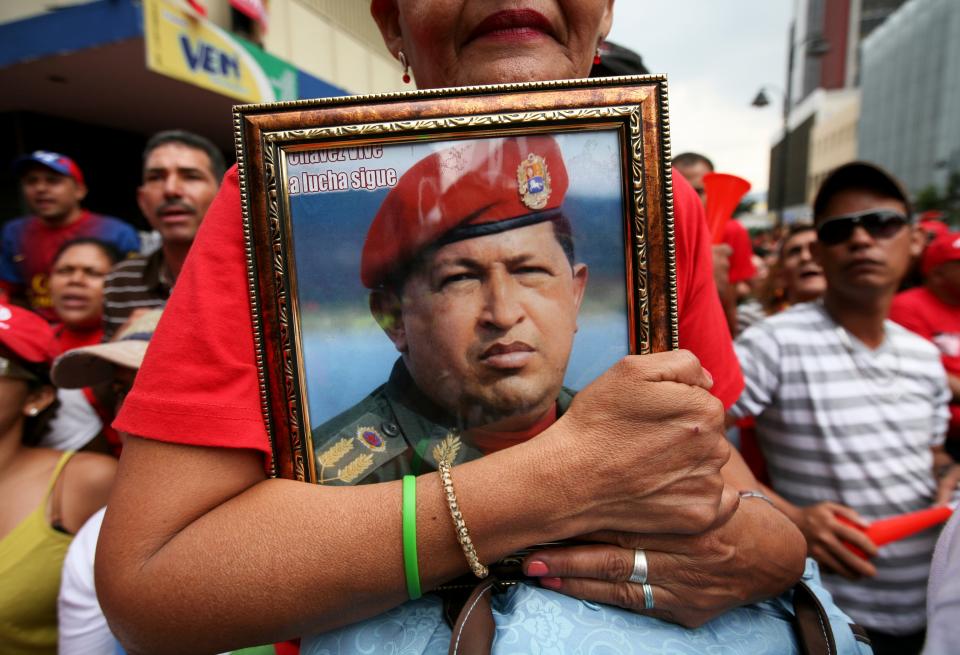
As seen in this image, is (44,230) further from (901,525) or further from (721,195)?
(901,525)

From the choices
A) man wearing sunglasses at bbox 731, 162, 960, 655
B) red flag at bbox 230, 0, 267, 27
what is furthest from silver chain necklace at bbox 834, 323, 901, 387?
red flag at bbox 230, 0, 267, 27

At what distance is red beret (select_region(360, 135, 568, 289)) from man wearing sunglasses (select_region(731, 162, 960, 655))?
1.71m

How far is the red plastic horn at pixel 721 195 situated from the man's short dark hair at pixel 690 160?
1.41 m

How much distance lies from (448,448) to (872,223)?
2327mm

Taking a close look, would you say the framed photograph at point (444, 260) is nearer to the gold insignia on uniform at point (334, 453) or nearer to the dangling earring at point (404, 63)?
the gold insignia on uniform at point (334, 453)

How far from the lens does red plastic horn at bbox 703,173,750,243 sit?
2260mm

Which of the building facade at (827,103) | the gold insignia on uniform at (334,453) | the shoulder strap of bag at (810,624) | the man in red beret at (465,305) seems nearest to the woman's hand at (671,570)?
the shoulder strap of bag at (810,624)

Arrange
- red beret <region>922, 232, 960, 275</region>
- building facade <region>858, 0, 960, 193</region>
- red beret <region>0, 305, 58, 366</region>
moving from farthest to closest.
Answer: building facade <region>858, 0, 960, 193</region>, red beret <region>922, 232, 960, 275</region>, red beret <region>0, 305, 58, 366</region>

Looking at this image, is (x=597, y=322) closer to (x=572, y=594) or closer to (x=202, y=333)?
(x=572, y=594)

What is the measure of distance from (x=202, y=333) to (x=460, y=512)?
1.50ft

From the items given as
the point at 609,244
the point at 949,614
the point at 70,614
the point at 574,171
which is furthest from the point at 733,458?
the point at 70,614

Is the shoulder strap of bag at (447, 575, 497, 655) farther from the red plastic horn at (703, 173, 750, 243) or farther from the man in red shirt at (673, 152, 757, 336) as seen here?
the man in red shirt at (673, 152, 757, 336)

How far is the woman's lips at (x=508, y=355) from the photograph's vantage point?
33.0 inches

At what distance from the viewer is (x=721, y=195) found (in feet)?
7.82
